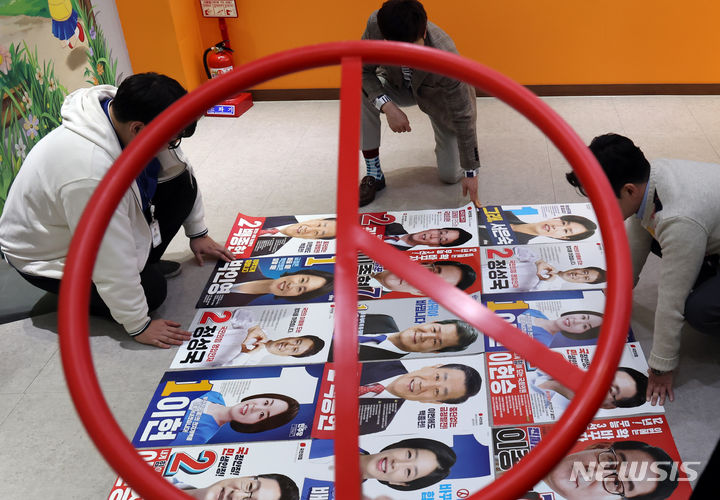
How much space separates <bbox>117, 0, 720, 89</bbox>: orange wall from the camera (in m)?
3.35

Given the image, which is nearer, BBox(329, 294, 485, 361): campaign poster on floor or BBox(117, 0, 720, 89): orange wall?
BBox(329, 294, 485, 361): campaign poster on floor

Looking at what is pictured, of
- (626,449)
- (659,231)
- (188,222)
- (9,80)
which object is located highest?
(9,80)

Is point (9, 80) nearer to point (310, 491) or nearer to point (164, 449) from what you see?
point (164, 449)

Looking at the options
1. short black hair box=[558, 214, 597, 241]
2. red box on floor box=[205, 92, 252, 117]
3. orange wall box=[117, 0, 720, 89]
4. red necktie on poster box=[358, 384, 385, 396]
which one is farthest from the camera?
red box on floor box=[205, 92, 252, 117]

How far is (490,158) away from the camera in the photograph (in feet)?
9.80

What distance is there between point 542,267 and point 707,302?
592 millimetres

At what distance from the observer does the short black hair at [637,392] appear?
1633 mm

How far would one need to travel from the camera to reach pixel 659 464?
148 centimetres

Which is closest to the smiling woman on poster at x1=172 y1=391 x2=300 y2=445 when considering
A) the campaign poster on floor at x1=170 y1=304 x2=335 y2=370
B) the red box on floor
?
the campaign poster on floor at x1=170 y1=304 x2=335 y2=370

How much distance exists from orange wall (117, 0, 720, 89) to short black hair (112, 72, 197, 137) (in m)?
1.98

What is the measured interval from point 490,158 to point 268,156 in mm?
1072

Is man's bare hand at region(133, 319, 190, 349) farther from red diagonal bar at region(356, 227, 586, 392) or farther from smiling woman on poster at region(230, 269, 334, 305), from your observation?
red diagonal bar at region(356, 227, 586, 392)

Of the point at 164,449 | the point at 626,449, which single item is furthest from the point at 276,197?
the point at 626,449

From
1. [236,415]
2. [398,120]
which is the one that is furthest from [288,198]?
[236,415]
